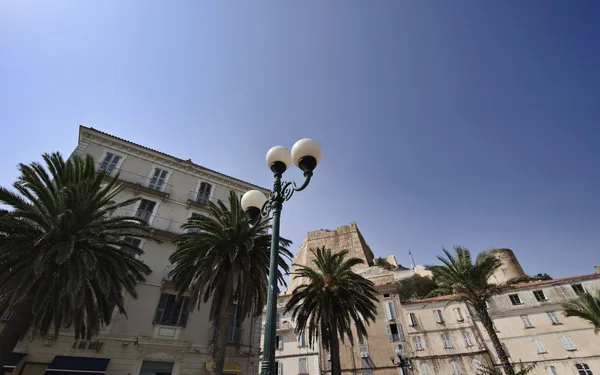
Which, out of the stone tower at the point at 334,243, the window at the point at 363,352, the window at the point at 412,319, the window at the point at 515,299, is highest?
the stone tower at the point at 334,243

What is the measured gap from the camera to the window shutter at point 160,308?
661 inches

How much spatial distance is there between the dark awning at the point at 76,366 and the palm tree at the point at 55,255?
2.41 meters

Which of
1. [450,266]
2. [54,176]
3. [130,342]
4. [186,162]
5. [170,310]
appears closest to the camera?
[54,176]

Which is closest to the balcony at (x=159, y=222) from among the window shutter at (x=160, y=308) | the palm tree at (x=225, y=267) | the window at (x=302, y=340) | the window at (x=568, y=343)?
the palm tree at (x=225, y=267)

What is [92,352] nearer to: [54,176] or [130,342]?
[130,342]

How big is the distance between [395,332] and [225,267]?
28146mm

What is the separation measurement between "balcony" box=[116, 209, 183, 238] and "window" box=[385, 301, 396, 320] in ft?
93.5

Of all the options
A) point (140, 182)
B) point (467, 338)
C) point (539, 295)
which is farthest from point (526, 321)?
point (140, 182)

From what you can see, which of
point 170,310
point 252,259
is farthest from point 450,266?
point 170,310

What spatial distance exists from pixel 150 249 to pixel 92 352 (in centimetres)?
620

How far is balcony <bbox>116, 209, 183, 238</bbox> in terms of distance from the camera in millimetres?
19109

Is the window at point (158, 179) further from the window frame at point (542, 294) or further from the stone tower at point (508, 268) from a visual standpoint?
the stone tower at point (508, 268)

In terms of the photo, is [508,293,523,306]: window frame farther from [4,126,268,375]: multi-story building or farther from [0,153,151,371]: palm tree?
[0,153,151,371]: palm tree

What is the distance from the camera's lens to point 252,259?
620 inches
